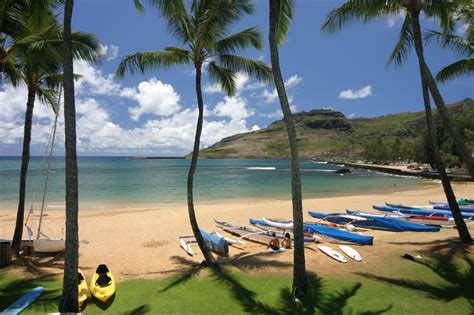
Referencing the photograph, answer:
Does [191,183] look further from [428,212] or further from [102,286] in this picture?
[428,212]

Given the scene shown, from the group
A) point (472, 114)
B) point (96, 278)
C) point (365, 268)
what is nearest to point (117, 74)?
point (96, 278)

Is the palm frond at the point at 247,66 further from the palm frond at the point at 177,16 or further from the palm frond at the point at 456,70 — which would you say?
→ the palm frond at the point at 456,70

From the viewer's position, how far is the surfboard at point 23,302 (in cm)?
701

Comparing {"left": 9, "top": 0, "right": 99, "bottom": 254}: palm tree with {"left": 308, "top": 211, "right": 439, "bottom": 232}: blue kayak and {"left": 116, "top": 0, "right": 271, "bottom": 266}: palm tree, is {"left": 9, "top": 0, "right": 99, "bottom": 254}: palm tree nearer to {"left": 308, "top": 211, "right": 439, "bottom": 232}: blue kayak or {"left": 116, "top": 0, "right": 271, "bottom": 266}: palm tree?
{"left": 116, "top": 0, "right": 271, "bottom": 266}: palm tree

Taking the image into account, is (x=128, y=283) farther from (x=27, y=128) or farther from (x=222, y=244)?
(x=27, y=128)

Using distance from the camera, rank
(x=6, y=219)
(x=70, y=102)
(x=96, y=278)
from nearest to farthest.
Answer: (x=70, y=102) < (x=96, y=278) < (x=6, y=219)

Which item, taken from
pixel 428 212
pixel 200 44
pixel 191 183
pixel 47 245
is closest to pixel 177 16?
pixel 200 44

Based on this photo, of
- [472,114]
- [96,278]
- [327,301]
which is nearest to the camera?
[327,301]

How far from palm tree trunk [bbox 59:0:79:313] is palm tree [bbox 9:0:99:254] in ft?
11.1

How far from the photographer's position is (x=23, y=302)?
750cm

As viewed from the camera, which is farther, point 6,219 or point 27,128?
point 6,219

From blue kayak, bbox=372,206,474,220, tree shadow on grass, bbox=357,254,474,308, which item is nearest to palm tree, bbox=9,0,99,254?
tree shadow on grass, bbox=357,254,474,308

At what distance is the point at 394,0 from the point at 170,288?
9.77 metres

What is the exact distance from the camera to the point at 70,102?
6.27 meters
